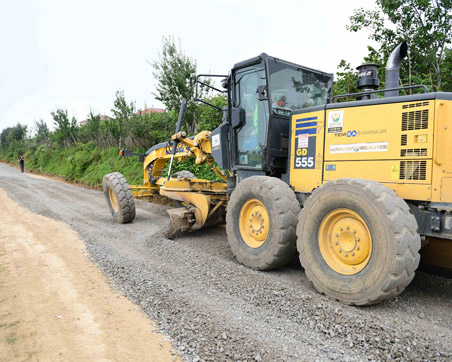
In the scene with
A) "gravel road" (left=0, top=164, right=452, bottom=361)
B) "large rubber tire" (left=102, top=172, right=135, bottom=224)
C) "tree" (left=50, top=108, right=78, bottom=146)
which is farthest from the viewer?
"tree" (left=50, top=108, right=78, bottom=146)

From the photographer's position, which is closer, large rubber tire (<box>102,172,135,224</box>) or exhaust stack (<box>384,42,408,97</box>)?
exhaust stack (<box>384,42,408,97</box>)

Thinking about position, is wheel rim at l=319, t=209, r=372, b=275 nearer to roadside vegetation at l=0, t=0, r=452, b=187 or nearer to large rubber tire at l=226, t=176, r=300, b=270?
large rubber tire at l=226, t=176, r=300, b=270

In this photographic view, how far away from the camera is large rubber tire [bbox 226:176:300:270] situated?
4.42 m

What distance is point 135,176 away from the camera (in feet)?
47.1

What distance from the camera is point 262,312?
3568 mm

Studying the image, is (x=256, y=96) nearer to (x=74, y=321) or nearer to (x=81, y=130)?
(x=74, y=321)

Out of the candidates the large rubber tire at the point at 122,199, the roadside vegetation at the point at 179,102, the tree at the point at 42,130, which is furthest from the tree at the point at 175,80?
the tree at the point at 42,130

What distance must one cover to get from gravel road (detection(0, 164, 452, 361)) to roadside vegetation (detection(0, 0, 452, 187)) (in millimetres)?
5243

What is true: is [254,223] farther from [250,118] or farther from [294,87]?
[294,87]

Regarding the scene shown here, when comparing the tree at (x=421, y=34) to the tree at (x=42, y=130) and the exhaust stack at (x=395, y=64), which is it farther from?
the tree at (x=42, y=130)

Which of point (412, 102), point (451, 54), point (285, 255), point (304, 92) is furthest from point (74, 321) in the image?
point (451, 54)

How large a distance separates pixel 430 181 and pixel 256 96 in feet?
8.94

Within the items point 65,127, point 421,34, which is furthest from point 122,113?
point 421,34

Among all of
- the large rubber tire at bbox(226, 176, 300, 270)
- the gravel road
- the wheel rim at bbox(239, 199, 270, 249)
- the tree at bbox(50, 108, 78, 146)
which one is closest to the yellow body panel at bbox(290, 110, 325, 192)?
the large rubber tire at bbox(226, 176, 300, 270)
